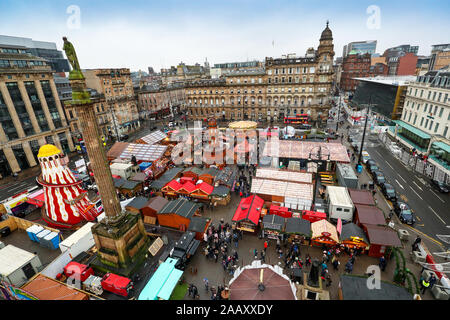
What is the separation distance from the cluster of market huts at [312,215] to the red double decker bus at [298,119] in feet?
107

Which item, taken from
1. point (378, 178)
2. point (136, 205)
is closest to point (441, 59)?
point (378, 178)

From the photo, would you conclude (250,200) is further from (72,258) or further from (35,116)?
(35,116)

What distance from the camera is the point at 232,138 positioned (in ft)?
139

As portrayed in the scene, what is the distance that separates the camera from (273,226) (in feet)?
65.6

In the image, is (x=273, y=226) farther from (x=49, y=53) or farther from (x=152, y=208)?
(x=49, y=53)

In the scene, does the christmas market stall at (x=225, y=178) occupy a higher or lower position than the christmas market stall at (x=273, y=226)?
higher

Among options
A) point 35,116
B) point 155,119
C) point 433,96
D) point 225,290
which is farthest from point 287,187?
point 155,119

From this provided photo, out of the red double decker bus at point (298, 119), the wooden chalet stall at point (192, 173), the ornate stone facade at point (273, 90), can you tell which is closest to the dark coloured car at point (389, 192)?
the wooden chalet stall at point (192, 173)

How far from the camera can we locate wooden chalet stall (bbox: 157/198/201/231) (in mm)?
21672

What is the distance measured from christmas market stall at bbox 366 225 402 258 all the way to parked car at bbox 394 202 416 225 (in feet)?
16.9

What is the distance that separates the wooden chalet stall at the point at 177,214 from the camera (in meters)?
21.7

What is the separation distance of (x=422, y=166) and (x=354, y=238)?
25.5 metres

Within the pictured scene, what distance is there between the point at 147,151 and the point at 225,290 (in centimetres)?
2772

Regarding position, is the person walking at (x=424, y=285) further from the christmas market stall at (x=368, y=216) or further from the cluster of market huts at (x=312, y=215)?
the christmas market stall at (x=368, y=216)
